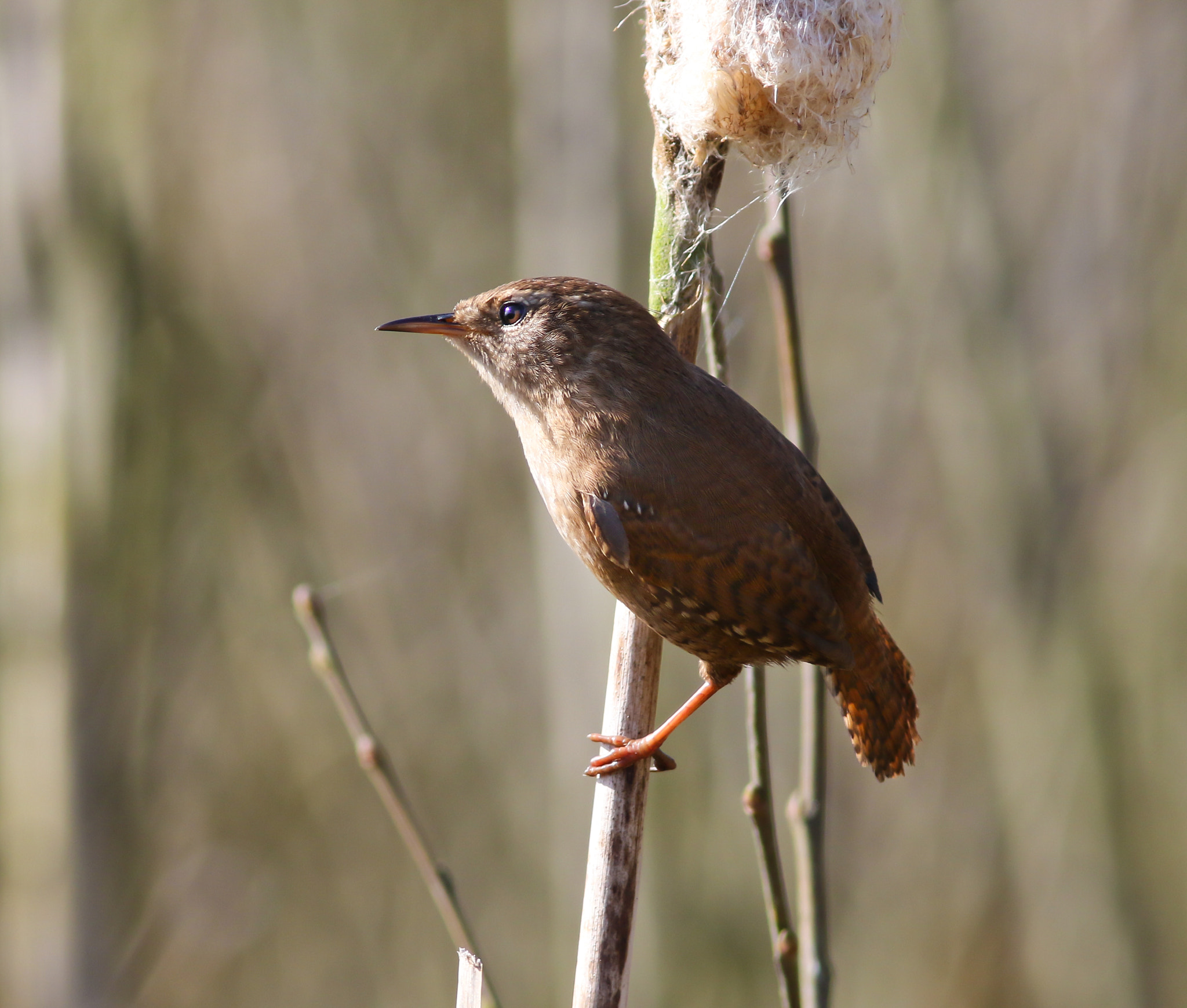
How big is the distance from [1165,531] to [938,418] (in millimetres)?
1214

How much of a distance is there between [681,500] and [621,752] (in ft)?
1.54

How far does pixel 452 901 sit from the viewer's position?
2033mm

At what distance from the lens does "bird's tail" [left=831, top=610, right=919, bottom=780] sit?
2195 mm

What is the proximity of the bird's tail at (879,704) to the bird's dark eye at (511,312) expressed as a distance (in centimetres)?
93

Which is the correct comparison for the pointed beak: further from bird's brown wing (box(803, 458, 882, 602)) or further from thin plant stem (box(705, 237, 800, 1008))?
bird's brown wing (box(803, 458, 882, 602))

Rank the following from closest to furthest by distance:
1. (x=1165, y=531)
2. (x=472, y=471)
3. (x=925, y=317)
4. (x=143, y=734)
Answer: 1. (x=925, y=317)
2. (x=1165, y=531)
3. (x=143, y=734)
4. (x=472, y=471)

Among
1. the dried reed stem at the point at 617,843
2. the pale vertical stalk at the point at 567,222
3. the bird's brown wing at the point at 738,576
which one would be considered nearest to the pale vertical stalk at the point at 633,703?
the dried reed stem at the point at 617,843

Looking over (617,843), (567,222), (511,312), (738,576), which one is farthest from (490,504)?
(617,843)

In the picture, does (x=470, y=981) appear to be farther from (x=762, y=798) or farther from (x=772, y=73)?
(x=772, y=73)

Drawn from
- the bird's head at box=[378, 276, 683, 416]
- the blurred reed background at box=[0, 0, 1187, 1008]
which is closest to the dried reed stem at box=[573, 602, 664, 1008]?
the bird's head at box=[378, 276, 683, 416]

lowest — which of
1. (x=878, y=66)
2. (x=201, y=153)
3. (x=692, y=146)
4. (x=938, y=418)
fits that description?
(x=692, y=146)

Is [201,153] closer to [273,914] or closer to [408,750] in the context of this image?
[408,750]

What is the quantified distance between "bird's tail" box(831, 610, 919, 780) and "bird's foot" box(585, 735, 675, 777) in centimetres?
53

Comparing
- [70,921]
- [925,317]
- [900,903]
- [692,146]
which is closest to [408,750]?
[70,921]
